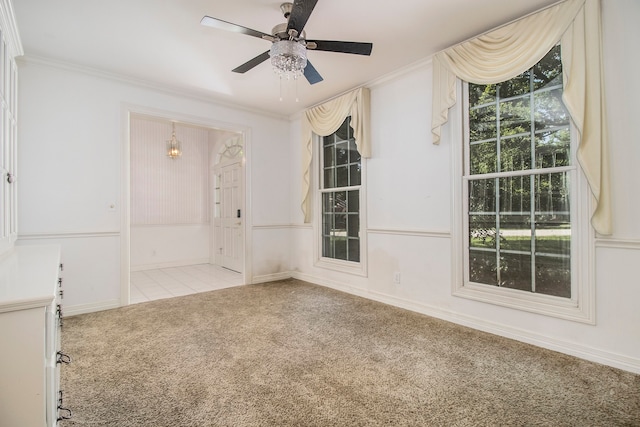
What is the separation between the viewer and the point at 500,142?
108 inches

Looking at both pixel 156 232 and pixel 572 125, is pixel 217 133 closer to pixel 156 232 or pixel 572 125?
pixel 156 232

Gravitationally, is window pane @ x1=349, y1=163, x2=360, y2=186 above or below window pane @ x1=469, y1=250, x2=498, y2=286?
above

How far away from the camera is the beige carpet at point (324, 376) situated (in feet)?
5.42

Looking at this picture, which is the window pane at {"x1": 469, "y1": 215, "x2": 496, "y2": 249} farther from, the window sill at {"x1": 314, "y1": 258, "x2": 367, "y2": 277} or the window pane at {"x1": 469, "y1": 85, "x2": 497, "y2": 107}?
the window sill at {"x1": 314, "y1": 258, "x2": 367, "y2": 277}

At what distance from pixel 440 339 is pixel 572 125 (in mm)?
1926

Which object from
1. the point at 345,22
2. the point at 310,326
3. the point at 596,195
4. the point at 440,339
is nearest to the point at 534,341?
the point at 440,339

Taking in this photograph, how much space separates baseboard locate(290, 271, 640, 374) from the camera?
83.5 inches

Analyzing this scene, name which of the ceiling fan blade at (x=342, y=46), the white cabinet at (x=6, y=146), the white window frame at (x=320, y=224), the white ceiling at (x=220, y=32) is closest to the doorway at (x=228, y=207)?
the white window frame at (x=320, y=224)

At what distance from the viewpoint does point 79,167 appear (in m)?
3.35

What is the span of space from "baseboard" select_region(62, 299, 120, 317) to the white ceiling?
255 cm

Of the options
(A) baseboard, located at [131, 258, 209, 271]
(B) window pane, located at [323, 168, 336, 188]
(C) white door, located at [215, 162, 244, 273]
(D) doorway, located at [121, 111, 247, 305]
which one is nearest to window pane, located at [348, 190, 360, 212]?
(B) window pane, located at [323, 168, 336, 188]

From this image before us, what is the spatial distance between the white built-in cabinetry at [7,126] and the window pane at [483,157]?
11.8 ft

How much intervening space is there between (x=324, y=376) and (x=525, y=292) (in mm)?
1796

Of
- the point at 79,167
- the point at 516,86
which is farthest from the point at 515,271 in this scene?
the point at 79,167
